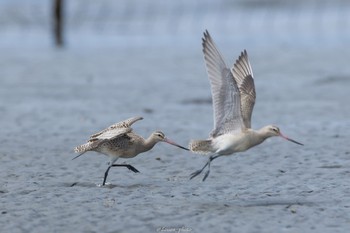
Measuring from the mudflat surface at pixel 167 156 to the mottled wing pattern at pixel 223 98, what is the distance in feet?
1.81

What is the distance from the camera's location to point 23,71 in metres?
20.0

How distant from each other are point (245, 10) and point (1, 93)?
20785mm

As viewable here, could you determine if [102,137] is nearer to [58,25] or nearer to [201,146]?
[201,146]

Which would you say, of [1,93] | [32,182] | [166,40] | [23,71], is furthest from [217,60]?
[166,40]

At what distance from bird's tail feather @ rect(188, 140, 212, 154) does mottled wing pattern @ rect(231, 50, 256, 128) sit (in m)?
0.39

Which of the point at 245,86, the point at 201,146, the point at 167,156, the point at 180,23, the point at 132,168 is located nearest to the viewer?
the point at 201,146

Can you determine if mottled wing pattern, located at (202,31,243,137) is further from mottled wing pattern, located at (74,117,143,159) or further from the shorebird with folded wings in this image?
mottled wing pattern, located at (74,117,143,159)

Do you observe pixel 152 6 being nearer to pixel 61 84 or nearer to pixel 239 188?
pixel 61 84

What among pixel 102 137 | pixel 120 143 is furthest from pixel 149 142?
pixel 102 137

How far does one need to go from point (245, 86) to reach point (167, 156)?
1.47m

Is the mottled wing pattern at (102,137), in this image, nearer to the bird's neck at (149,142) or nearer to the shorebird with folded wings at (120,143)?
the shorebird with folded wings at (120,143)

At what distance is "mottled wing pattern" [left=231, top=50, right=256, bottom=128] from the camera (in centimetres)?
923

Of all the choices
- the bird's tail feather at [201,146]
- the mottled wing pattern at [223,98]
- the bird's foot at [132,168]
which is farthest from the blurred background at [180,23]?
the bird's tail feather at [201,146]

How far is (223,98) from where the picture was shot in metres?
8.98
